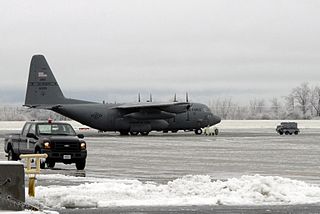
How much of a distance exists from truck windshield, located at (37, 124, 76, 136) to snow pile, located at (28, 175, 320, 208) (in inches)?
410

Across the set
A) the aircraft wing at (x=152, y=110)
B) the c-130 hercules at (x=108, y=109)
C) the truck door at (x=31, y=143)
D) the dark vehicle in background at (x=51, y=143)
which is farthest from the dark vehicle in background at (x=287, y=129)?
the truck door at (x=31, y=143)

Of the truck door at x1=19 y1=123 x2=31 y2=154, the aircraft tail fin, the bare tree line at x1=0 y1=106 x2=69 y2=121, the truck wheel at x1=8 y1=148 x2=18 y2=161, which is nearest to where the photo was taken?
the truck door at x1=19 y1=123 x2=31 y2=154

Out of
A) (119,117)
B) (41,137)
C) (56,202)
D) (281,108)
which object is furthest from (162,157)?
(281,108)

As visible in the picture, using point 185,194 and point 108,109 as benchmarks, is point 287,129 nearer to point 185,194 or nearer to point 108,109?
point 108,109

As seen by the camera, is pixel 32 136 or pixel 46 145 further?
pixel 32 136

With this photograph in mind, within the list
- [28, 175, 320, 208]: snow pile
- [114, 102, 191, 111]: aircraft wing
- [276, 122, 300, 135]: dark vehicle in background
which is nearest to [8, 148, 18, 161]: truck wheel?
[28, 175, 320, 208]: snow pile

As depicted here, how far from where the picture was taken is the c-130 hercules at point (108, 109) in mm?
66125

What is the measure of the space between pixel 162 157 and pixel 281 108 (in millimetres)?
130555

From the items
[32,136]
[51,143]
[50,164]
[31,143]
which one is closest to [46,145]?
[51,143]

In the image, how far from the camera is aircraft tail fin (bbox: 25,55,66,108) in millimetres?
67125

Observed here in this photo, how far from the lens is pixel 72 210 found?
1389 centimetres

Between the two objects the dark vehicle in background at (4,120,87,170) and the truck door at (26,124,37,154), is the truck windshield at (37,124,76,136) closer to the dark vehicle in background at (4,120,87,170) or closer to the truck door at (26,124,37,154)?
the dark vehicle in background at (4,120,87,170)

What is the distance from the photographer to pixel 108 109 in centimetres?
6644

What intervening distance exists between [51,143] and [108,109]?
133 ft
